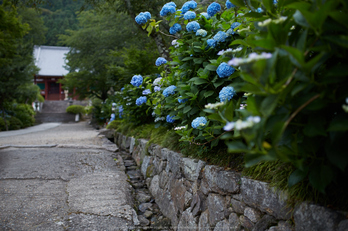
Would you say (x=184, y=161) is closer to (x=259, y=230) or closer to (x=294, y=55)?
(x=259, y=230)

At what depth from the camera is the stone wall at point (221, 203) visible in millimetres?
1055

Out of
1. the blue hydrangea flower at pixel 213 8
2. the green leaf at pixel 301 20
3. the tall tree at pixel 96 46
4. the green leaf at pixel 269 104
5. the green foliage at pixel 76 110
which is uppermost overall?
the tall tree at pixel 96 46

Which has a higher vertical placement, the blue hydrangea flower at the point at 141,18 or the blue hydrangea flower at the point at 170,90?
the blue hydrangea flower at the point at 141,18

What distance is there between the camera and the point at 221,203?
1.66 m

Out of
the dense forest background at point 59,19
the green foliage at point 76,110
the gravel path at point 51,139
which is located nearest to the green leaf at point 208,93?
the gravel path at point 51,139

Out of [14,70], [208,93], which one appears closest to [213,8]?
[208,93]

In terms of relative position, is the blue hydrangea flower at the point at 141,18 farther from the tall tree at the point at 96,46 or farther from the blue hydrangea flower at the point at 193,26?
the tall tree at the point at 96,46

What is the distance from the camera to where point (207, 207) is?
1.84m

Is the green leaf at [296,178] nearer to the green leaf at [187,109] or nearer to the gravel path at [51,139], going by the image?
the green leaf at [187,109]

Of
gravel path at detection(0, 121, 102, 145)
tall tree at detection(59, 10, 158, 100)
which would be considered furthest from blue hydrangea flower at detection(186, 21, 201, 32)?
tall tree at detection(59, 10, 158, 100)

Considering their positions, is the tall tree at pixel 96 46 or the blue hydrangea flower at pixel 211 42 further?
the tall tree at pixel 96 46

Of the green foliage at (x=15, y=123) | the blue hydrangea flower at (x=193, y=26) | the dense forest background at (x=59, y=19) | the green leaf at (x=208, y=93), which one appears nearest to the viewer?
the green leaf at (x=208, y=93)

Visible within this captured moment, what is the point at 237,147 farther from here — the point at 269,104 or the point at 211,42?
the point at 211,42

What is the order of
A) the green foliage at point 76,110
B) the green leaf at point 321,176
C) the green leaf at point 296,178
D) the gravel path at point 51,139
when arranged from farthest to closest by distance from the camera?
1. the green foliage at point 76,110
2. the gravel path at point 51,139
3. the green leaf at point 296,178
4. the green leaf at point 321,176
